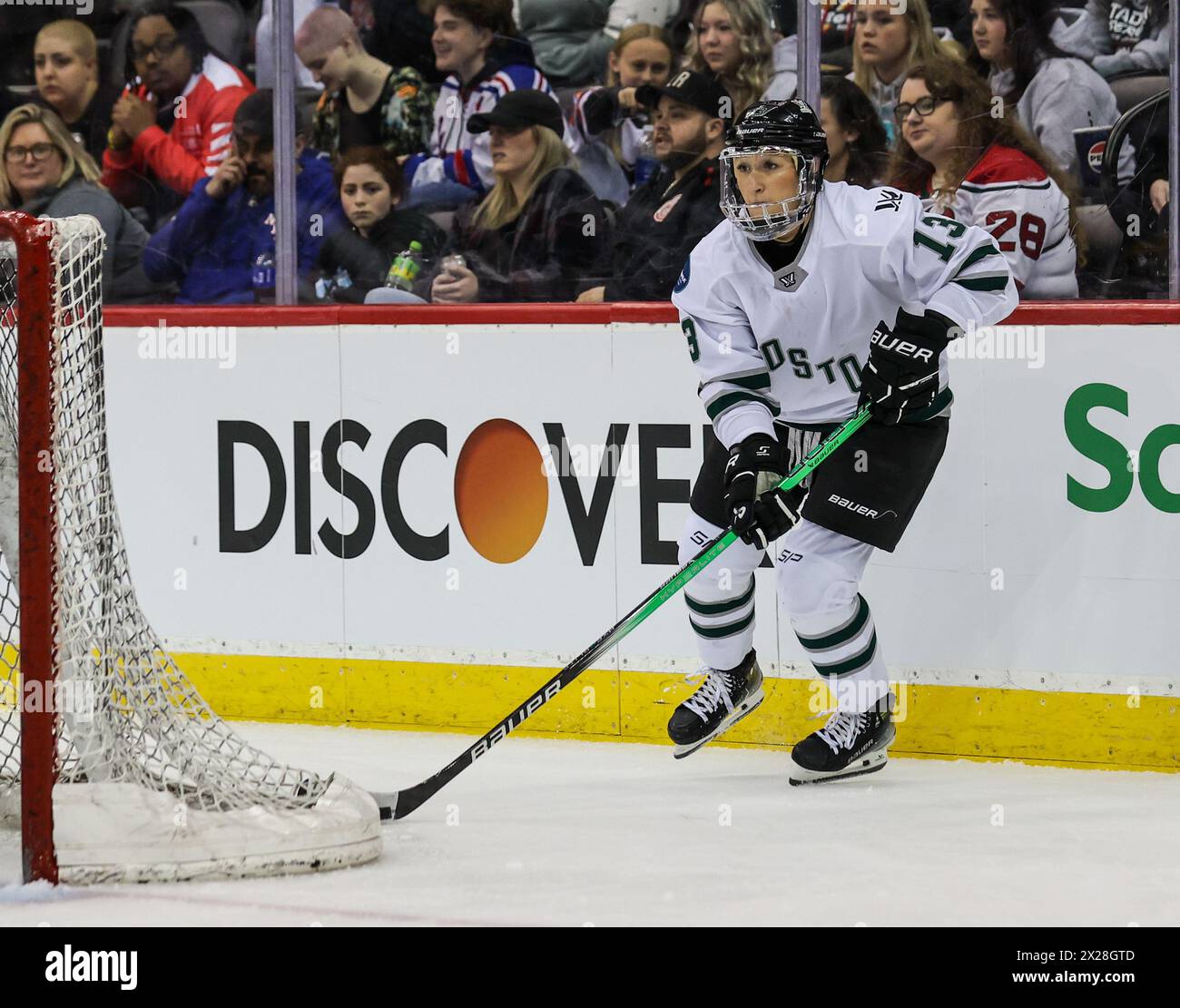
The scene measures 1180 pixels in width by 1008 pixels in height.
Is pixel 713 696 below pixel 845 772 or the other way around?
the other way around

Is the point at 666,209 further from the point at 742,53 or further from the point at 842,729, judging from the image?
the point at 842,729

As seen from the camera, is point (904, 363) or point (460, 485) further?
point (460, 485)

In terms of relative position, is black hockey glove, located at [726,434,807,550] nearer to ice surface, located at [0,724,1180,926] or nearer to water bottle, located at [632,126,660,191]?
ice surface, located at [0,724,1180,926]

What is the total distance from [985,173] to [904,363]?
0.91m

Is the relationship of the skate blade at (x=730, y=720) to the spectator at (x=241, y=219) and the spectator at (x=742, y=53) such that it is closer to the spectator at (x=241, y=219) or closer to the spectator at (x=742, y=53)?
the spectator at (x=742, y=53)

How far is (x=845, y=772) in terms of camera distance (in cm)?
406

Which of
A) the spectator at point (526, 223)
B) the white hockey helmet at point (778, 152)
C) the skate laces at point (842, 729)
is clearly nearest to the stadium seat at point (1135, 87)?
the white hockey helmet at point (778, 152)

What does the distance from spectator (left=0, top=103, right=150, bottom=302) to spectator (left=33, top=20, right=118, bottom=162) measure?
3 centimetres

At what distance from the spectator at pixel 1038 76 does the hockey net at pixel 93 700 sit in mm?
2106

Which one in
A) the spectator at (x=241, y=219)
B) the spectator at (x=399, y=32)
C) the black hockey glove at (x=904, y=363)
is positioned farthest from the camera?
the spectator at (x=241, y=219)

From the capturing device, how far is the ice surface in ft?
10.1

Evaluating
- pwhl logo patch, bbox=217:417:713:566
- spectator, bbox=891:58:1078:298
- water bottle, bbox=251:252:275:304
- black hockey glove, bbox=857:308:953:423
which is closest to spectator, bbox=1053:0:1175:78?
spectator, bbox=891:58:1078:298

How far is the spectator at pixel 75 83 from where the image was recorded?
218 inches

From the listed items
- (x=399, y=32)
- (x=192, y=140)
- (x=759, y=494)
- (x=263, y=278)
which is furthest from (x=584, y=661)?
(x=192, y=140)
